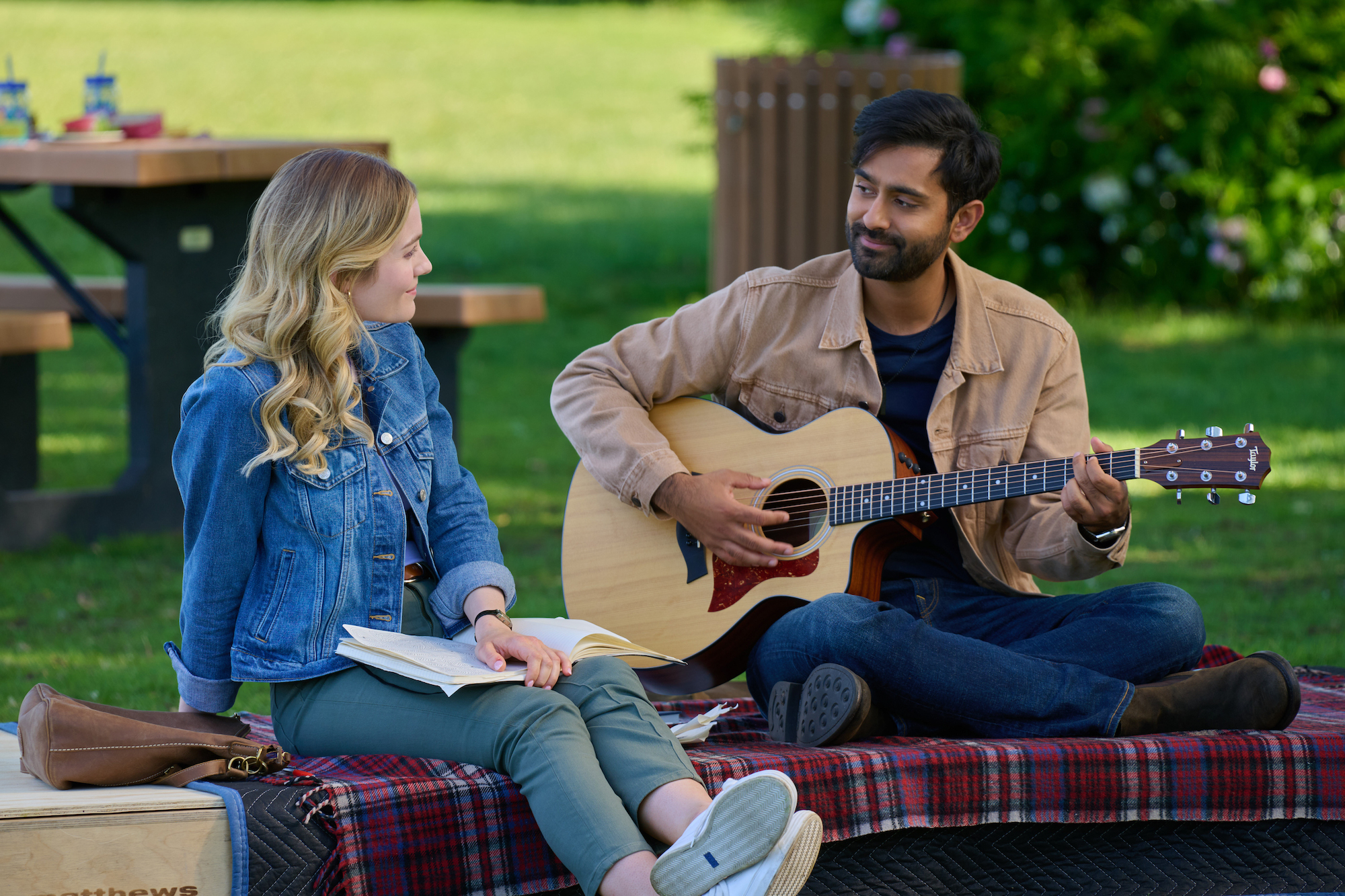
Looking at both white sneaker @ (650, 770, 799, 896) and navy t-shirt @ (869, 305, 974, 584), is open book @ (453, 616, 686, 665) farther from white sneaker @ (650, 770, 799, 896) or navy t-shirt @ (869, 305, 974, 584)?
navy t-shirt @ (869, 305, 974, 584)

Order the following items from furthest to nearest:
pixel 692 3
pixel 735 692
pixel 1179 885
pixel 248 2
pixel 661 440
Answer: pixel 692 3 → pixel 248 2 → pixel 735 692 → pixel 661 440 → pixel 1179 885

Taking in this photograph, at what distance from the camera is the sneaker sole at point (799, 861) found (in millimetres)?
2480

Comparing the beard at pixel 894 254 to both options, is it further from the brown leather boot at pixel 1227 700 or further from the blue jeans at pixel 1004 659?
the brown leather boot at pixel 1227 700

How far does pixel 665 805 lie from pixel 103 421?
19.4 ft

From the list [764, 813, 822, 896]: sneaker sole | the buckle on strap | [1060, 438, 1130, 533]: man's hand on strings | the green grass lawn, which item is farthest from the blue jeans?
the green grass lawn

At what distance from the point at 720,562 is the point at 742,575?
60 mm

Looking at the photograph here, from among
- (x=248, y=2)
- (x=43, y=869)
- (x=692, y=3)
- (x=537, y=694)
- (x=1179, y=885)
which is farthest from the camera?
(x=692, y=3)

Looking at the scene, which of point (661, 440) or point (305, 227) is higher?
point (305, 227)

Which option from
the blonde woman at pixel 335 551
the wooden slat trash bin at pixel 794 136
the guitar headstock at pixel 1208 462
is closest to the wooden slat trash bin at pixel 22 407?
the blonde woman at pixel 335 551

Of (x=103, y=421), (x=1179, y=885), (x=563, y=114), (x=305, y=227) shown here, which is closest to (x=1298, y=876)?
(x=1179, y=885)

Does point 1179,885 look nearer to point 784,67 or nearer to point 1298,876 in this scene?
point 1298,876

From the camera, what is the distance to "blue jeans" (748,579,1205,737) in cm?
314

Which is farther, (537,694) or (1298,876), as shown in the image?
(1298,876)

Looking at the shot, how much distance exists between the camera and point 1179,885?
313 cm
